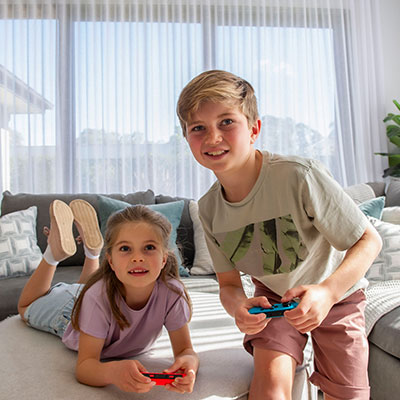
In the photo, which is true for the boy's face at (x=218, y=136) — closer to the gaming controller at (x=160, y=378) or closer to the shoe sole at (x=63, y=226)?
the gaming controller at (x=160, y=378)

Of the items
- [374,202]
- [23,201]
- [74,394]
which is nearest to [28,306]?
[74,394]

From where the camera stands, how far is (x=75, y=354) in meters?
1.31

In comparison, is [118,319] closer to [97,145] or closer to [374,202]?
[374,202]

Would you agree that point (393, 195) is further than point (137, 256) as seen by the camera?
Yes

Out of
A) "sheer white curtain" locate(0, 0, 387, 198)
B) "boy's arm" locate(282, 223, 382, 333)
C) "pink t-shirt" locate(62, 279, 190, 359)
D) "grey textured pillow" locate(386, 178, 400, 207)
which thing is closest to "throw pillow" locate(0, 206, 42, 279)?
"sheer white curtain" locate(0, 0, 387, 198)

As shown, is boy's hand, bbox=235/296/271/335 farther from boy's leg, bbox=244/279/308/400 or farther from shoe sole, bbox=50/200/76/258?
shoe sole, bbox=50/200/76/258

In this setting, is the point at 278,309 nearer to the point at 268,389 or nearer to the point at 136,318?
the point at 268,389

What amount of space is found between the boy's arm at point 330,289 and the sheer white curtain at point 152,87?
2644mm

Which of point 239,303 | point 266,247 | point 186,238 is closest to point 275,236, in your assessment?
point 266,247

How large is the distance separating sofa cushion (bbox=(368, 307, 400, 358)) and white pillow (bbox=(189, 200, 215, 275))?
1120 millimetres

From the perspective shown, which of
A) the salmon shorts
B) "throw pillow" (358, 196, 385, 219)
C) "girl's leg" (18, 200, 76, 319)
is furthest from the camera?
"throw pillow" (358, 196, 385, 219)

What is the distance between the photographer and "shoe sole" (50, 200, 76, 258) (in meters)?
1.78

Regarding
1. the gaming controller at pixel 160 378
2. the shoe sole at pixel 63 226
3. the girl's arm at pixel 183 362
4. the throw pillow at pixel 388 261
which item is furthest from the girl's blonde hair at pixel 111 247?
the throw pillow at pixel 388 261

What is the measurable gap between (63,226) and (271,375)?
3.68ft
